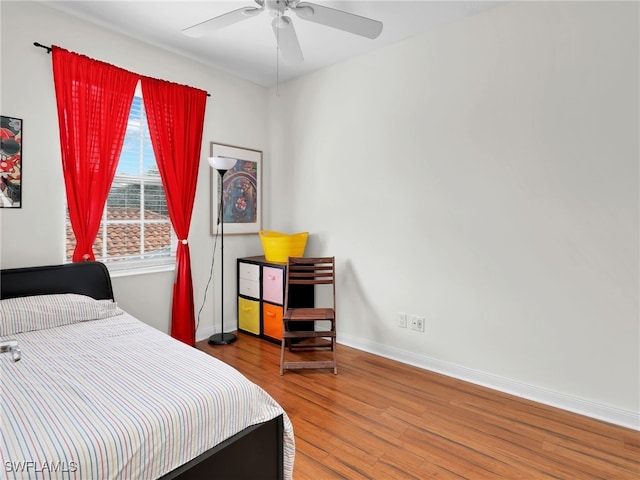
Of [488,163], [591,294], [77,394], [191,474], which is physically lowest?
[191,474]

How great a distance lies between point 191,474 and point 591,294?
7.89ft

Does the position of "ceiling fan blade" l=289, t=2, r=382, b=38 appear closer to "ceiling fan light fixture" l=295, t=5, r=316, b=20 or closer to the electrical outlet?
"ceiling fan light fixture" l=295, t=5, r=316, b=20

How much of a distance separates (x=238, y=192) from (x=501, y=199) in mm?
2478

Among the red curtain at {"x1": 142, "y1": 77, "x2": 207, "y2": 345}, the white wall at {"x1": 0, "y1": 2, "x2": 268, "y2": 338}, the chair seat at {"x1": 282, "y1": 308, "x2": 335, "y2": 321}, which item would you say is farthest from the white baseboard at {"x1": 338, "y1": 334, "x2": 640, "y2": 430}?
the white wall at {"x1": 0, "y1": 2, "x2": 268, "y2": 338}

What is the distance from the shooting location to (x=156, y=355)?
1.75 metres

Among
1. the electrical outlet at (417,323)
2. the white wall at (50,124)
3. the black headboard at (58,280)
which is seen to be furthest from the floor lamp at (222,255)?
the electrical outlet at (417,323)

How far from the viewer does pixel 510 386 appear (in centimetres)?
260

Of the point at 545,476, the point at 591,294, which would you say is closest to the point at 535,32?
the point at 591,294

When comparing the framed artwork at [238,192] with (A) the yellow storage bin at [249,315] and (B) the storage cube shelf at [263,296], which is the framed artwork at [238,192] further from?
(A) the yellow storage bin at [249,315]

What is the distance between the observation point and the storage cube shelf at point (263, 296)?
348 centimetres

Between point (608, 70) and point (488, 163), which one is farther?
point (488, 163)

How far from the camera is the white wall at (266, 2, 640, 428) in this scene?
7.25 ft

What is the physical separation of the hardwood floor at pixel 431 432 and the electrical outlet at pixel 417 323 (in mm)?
348

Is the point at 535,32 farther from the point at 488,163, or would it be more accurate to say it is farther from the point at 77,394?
the point at 77,394
